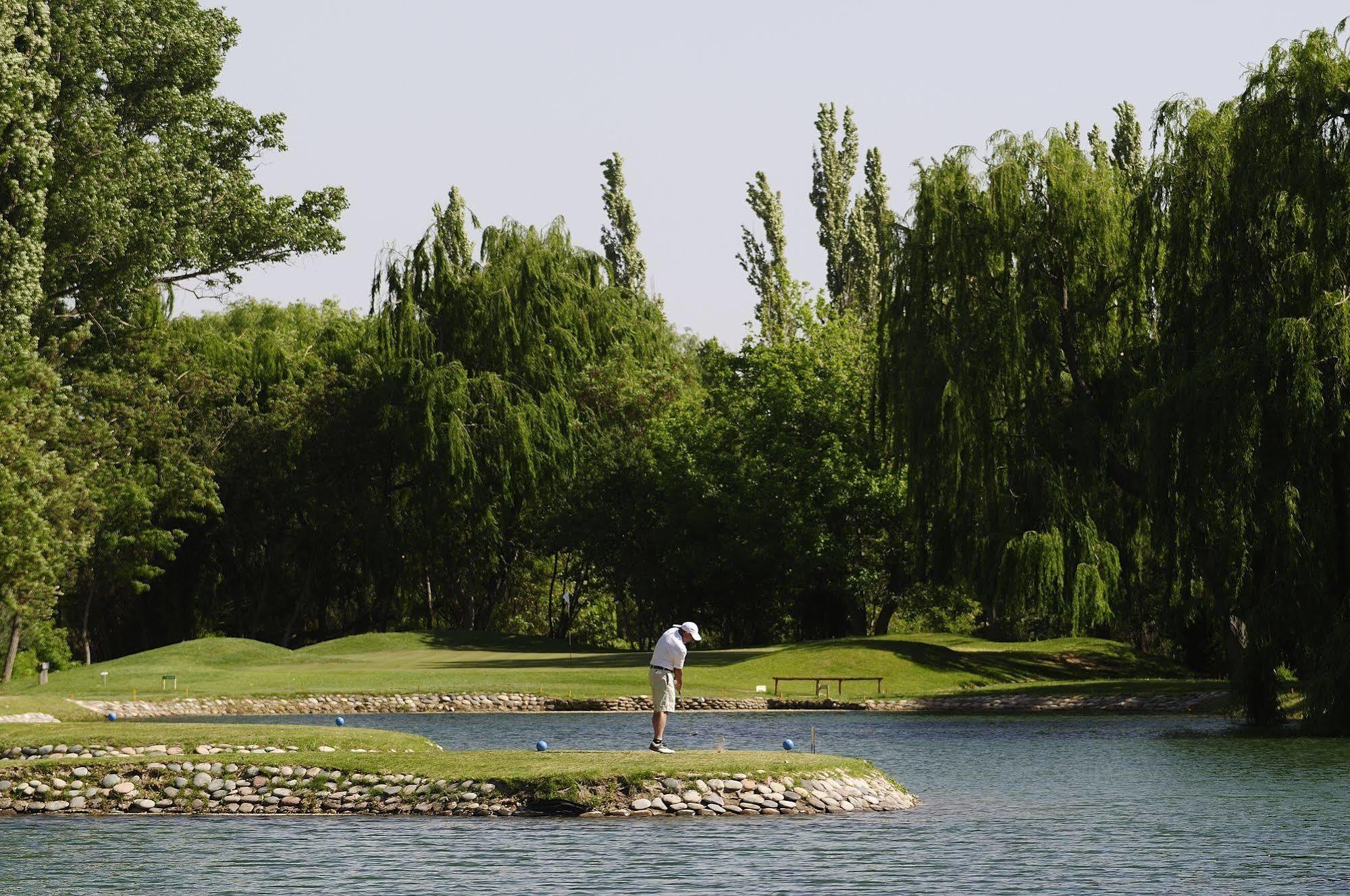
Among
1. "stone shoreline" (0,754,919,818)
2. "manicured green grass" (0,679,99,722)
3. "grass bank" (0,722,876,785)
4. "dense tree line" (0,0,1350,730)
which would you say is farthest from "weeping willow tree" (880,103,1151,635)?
"manicured green grass" (0,679,99,722)

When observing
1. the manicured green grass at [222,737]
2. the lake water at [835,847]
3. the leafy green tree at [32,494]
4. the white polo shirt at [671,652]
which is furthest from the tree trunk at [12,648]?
the white polo shirt at [671,652]

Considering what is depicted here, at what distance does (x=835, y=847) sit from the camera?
60.5 feet

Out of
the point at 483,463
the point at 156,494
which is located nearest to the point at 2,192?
the point at 156,494

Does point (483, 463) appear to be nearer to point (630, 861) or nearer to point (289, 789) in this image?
point (289, 789)

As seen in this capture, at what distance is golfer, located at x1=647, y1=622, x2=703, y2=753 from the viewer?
23.2 m

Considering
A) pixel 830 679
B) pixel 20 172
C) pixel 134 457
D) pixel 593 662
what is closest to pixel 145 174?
pixel 20 172

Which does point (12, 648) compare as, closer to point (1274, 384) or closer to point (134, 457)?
point (134, 457)

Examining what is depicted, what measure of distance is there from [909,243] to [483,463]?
927 inches

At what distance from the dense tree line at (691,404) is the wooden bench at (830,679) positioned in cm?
342

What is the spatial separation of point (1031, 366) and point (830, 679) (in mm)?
9268

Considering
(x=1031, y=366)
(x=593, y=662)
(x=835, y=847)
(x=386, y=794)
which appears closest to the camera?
(x=835, y=847)

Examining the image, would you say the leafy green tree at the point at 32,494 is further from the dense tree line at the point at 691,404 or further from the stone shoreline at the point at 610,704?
the stone shoreline at the point at 610,704

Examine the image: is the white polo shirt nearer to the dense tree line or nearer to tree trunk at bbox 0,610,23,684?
the dense tree line

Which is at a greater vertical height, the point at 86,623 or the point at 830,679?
the point at 86,623
